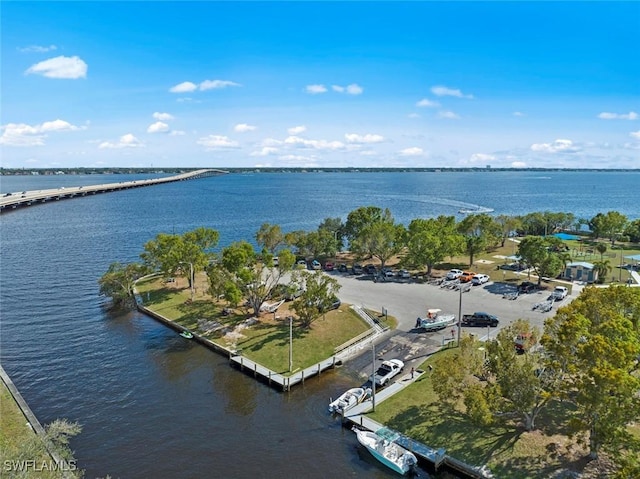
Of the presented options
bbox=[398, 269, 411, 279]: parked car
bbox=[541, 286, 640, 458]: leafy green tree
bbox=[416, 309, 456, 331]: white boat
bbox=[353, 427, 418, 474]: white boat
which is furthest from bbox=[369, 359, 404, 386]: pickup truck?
bbox=[398, 269, 411, 279]: parked car

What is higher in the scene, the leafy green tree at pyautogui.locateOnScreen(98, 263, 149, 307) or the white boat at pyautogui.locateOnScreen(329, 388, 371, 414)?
the leafy green tree at pyautogui.locateOnScreen(98, 263, 149, 307)

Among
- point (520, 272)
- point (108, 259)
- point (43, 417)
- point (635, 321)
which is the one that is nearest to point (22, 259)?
point (108, 259)

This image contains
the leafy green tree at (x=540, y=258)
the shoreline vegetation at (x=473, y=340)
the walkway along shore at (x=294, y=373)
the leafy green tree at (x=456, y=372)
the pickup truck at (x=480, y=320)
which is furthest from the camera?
the leafy green tree at (x=540, y=258)

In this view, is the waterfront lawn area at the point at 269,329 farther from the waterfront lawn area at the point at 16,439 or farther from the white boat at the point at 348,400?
the waterfront lawn area at the point at 16,439

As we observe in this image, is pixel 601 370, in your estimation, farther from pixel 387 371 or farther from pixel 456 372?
pixel 387 371

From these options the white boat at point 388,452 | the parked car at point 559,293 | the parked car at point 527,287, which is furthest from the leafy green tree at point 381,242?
the white boat at point 388,452

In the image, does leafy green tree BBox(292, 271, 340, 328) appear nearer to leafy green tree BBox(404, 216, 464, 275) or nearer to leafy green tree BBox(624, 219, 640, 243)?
leafy green tree BBox(404, 216, 464, 275)

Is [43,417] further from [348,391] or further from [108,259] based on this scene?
[108,259]
